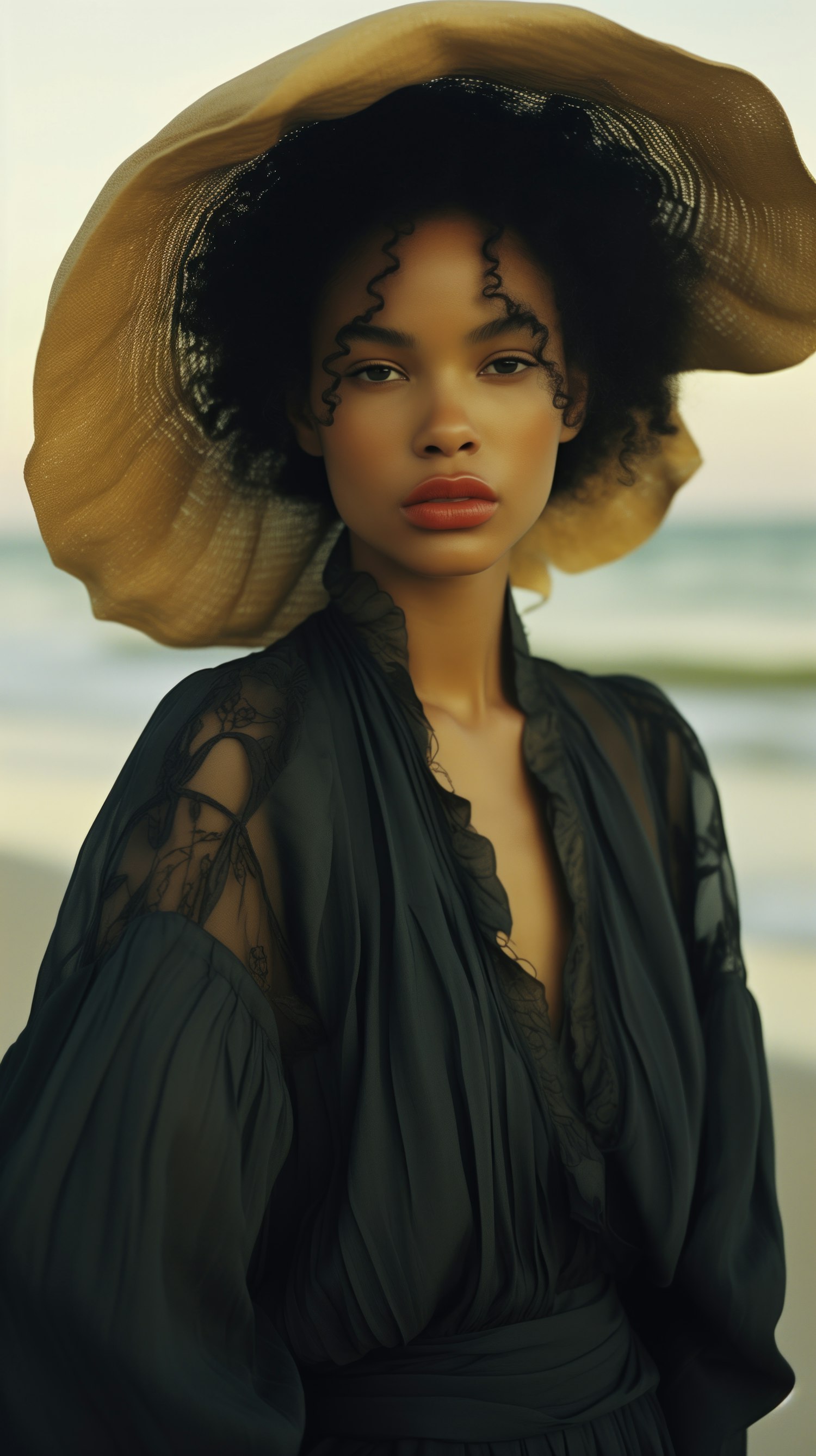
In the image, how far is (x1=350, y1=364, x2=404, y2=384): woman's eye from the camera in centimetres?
105

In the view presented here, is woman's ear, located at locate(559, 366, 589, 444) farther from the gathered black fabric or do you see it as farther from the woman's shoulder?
the woman's shoulder

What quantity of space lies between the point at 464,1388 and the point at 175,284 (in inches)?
37.5

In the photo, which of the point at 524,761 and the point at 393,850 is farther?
the point at 524,761

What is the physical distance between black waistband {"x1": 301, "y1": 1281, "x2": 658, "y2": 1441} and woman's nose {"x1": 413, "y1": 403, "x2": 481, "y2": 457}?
2.31ft

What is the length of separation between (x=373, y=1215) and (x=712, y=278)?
3.01 feet

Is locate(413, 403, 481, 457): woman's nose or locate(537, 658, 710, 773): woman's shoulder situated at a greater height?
locate(413, 403, 481, 457): woman's nose

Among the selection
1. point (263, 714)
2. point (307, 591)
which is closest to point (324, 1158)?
point (263, 714)

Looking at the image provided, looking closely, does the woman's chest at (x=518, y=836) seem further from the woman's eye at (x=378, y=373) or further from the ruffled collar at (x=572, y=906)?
the woman's eye at (x=378, y=373)

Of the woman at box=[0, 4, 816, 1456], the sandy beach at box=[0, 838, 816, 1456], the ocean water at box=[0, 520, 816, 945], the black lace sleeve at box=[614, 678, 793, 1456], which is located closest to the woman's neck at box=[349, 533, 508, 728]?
the woman at box=[0, 4, 816, 1456]

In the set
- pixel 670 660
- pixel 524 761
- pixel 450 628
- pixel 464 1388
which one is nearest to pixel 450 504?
pixel 450 628

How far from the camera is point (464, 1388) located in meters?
1.00

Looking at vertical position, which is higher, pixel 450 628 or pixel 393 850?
pixel 450 628

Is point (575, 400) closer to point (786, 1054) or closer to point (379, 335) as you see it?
point (379, 335)

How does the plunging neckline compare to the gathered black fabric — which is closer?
the gathered black fabric
